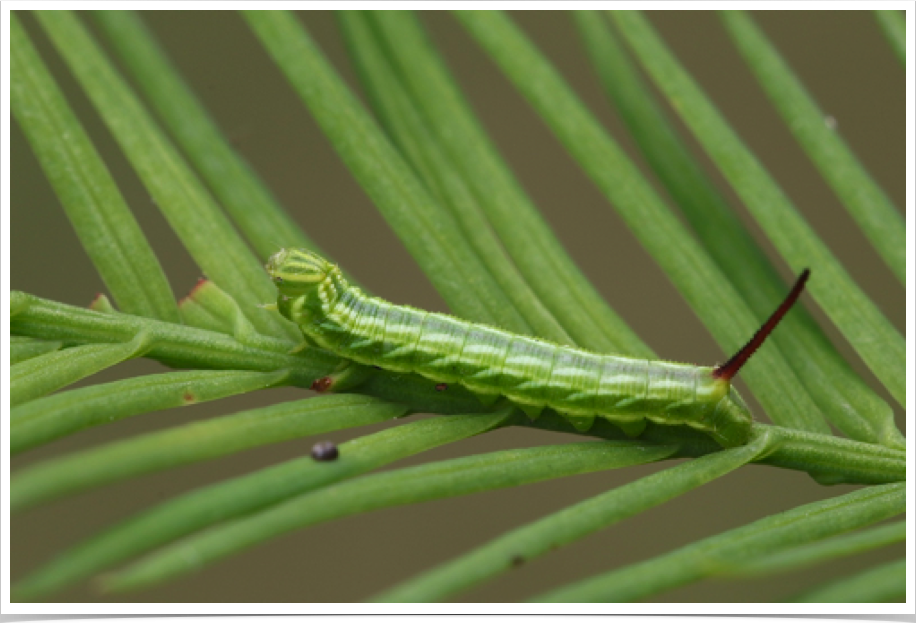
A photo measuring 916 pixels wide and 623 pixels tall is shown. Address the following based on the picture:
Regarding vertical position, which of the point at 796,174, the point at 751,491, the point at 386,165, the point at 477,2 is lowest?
the point at 751,491

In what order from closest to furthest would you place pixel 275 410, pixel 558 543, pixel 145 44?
pixel 558 543
pixel 275 410
pixel 145 44

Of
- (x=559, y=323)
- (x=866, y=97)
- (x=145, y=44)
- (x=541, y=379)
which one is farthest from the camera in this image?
(x=866, y=97)

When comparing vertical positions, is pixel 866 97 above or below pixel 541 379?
below

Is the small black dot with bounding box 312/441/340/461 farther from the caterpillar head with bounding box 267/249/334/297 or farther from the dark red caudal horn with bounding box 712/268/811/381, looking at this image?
the dark red caudal horn with bounding box 712/268/811/381

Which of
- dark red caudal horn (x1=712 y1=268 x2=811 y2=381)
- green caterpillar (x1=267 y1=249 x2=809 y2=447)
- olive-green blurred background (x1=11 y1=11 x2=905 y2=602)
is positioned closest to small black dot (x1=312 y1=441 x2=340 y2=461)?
green caterpillar (x1=267 y1=249 x2=809 y2=447)

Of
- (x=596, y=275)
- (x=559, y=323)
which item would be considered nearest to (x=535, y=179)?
(x=596, y=275)

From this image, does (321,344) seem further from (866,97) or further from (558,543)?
(866,97)

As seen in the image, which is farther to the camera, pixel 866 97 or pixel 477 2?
pixel 866 97

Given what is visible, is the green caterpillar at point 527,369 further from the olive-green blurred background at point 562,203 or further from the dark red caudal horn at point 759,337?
the olive-green blurred background at point 562,203

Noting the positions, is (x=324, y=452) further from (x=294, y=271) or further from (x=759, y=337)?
(x=759, y=337)
